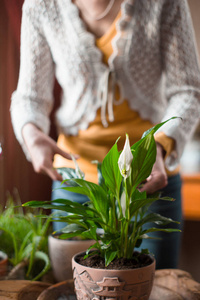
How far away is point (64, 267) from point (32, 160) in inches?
8.2

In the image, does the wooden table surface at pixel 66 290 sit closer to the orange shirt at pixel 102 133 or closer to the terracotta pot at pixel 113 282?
the terracotta pot at pixel 113 282

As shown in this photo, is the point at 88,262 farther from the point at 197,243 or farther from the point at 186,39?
the point at 197,243

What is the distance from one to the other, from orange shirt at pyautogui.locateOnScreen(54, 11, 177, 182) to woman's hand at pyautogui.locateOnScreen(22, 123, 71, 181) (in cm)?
10

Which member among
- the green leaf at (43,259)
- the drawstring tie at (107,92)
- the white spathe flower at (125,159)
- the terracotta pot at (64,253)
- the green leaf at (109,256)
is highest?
the drawstring tie at (107,92)

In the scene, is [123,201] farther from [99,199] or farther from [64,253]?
[64,253]

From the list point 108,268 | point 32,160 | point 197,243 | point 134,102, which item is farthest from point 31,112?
point 197,243

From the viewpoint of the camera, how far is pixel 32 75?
594 mm

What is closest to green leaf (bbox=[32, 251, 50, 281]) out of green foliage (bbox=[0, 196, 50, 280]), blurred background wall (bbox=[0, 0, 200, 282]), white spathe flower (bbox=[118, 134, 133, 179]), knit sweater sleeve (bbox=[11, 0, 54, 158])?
green foliage (bbox=[0, 196, 50, 280])

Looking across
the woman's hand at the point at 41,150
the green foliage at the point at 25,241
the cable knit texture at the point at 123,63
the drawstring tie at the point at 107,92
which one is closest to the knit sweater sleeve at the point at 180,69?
the cable knit texture at the point at 123,63

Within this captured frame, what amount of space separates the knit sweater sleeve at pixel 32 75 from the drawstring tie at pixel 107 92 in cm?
11

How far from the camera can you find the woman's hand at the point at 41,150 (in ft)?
1.86

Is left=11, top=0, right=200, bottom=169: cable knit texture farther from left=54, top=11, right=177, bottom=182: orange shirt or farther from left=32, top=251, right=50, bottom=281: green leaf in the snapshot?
left=32, top=251, right=50, bottom=281: green leaf

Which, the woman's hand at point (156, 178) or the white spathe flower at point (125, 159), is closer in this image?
the white spathe flower at point (125, 159)

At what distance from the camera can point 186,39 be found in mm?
598
